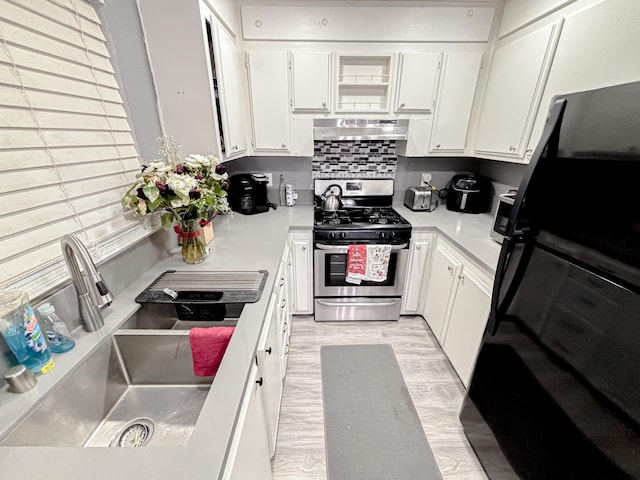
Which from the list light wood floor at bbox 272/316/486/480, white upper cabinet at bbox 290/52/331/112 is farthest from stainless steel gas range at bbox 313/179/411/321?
white upper cabinet at bbox 290/52/331/112

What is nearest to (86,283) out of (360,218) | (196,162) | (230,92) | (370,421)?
(196,162)

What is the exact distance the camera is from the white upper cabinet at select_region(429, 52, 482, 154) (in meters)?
1.99

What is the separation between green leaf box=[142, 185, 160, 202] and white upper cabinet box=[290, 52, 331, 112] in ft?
4.64

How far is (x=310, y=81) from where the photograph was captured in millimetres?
2031

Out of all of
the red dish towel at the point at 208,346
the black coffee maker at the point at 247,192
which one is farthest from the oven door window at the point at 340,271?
the red dish towel at the point at 208,346

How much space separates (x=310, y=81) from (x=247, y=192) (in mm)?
1023

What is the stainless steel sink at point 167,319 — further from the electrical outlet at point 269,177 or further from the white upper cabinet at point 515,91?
the white upper cabinet at point 515,91

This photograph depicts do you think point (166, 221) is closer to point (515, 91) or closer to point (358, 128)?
point (358, 128)

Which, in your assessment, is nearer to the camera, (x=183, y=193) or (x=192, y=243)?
(x=183, y=193)

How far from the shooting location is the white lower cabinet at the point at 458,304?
4.99 feet

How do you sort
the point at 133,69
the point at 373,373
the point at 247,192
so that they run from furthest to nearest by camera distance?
the point at 247,192, the point at 373,373, the point at 133,69

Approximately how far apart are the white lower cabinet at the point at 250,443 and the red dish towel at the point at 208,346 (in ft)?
0.45

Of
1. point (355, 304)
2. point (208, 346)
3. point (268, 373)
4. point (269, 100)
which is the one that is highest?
point (269, 100)

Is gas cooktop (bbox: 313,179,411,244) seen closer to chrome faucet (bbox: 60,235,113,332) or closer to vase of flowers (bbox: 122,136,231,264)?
vase of flowers (bbox: 122,136,231,264)
